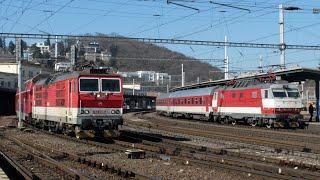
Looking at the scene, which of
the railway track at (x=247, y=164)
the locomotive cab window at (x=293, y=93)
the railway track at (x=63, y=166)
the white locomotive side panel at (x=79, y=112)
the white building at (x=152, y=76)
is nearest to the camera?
the railway track at (x=247, y=164)

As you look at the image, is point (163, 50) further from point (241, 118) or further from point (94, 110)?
point (94, 110)

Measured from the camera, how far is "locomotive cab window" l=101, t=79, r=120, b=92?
2502 centimetres

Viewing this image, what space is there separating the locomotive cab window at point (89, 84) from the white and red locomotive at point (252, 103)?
53.1 ft

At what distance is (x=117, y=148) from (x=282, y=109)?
18.7 meters

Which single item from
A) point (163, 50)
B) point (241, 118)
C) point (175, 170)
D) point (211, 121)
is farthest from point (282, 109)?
point (163, 50)

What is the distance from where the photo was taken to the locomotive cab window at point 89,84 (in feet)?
80.8

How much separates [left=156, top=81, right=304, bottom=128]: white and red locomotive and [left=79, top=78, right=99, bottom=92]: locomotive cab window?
16.2 m

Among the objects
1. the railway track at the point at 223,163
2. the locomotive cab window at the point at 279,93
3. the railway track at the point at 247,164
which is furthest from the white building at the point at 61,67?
the locomotive cab window at the point at 279,93

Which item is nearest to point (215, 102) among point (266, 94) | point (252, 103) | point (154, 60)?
point (252, 103)

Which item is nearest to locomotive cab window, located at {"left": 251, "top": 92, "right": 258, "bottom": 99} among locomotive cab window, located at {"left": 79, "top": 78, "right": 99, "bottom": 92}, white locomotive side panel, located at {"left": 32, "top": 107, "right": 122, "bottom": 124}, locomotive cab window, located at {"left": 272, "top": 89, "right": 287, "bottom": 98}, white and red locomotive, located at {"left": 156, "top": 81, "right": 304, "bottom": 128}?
white and red locomotive, located at {"left": 156, "top": 81, "right": 304, "bottom": 128}

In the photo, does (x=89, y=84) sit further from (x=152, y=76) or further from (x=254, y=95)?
(x=152, y=76)

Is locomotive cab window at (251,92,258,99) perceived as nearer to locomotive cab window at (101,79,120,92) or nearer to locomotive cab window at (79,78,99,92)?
locomotive cab window at (101,79,120,92)

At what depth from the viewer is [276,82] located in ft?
124

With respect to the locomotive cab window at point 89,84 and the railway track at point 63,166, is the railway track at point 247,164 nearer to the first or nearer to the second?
the railway track at point 63,166
